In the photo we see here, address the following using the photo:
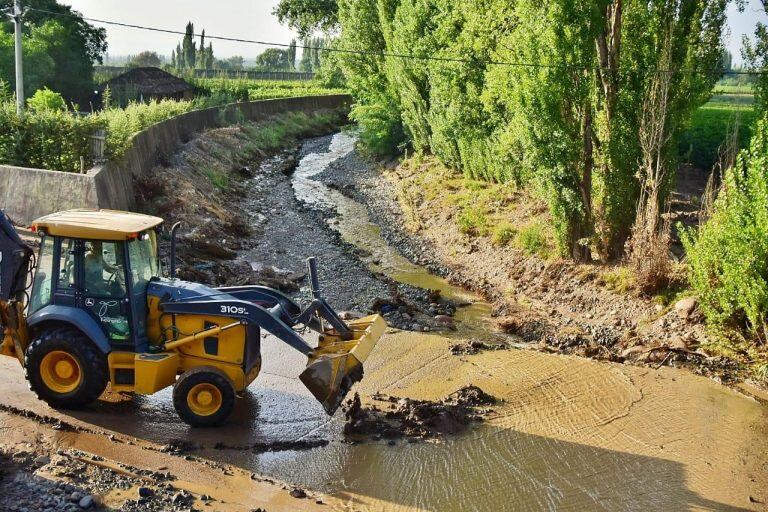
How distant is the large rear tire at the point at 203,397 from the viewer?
10914mm

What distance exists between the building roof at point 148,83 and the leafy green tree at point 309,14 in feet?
42.2

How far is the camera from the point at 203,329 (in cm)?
1122

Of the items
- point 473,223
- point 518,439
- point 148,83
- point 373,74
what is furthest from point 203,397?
point 148,83

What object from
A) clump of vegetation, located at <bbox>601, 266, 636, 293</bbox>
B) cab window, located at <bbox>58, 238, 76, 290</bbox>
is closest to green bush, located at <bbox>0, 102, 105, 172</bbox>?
cab window, located at <bbox>58, 238, 76, 290</bbox>

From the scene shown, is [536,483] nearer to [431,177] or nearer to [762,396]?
[762,396]

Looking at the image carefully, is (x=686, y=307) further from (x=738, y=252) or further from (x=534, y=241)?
(x=534, y=241)

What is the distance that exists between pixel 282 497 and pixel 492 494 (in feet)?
8.48

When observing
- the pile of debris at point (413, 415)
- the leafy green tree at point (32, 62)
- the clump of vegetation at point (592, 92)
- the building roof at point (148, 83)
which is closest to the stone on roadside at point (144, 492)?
the pile of debris at point (413, 415)

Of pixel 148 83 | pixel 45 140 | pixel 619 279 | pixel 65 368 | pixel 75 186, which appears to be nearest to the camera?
pixel 65 368

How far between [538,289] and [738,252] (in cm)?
539

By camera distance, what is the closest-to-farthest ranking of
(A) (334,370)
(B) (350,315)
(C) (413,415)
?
(A) (334,370), (C) (413,415), (B) (350,315)

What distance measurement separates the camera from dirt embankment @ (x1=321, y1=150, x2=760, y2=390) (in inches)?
603

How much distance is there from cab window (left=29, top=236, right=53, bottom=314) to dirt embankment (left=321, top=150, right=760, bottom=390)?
7167mm

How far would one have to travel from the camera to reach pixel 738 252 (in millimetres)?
14328
